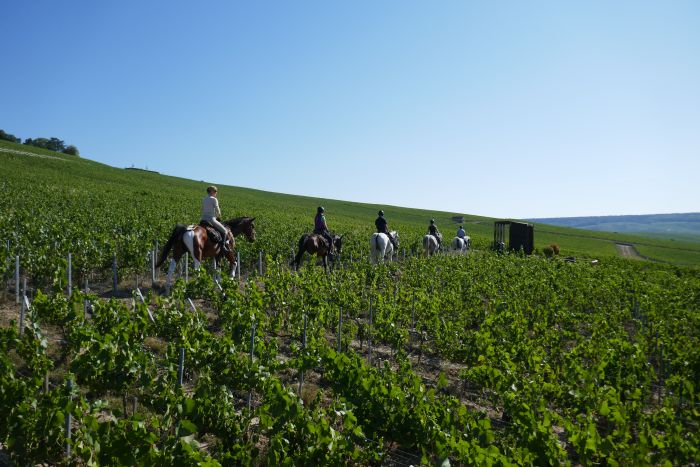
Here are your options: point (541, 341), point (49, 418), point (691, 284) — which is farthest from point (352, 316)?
point (691, 284)

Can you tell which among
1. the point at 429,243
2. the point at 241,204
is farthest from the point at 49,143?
the point at 429,243

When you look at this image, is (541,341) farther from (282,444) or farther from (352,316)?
(282,444)

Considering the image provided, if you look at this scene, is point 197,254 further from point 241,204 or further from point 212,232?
point 241,204

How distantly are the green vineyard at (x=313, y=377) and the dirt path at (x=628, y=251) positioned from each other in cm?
5380

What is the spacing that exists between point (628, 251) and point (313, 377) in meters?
75.7

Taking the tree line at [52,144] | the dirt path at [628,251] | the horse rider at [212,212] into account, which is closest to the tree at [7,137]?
the tree line at [52,144]

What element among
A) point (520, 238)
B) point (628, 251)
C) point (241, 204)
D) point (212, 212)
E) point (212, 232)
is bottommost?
point (628, 251)

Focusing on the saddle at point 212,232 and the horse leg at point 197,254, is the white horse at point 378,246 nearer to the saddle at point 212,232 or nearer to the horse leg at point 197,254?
the saddle at point 212,232

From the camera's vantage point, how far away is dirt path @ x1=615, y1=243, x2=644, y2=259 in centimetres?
6294

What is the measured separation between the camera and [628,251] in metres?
69.9

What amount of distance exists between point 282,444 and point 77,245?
12289mm

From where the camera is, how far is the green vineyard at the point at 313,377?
479 centimetres

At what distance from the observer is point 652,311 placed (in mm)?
13688

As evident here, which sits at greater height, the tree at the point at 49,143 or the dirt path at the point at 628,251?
the tree at the point at 49,143
